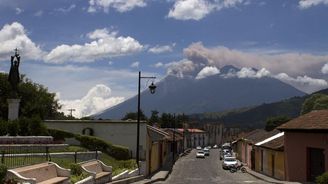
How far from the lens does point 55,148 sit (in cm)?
3294

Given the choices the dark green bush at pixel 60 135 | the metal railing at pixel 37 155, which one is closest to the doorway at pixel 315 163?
the metal railing at pixel 37 155

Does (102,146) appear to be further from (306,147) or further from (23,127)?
(306,147)

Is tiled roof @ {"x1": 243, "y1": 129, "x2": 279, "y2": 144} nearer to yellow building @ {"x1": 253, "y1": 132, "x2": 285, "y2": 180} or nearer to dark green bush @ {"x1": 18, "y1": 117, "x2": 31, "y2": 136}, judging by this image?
yellow building @ {"x1": 253, "y1": 132, "x2": 285, "y2": 180}

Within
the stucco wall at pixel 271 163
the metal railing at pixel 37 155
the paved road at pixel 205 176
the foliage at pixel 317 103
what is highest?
the foliage at pixel 317 103

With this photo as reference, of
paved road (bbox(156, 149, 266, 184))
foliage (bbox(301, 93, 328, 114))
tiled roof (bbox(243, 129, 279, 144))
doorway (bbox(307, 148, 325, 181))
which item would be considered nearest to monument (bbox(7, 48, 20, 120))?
paved road (bbox(156, 149, 266, 184))

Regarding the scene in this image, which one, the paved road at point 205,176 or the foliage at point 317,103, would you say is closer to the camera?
the paved road at point 205,176

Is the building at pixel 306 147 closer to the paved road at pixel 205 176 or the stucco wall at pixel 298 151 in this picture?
the stucco wall at pixel 298 151

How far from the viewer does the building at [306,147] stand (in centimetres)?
3051

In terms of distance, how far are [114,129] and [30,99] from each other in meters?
33.4

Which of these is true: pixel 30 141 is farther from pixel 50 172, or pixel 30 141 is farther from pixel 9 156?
pixel 50 172

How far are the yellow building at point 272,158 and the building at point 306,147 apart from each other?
9.79 ft

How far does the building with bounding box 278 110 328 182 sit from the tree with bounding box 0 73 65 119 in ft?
135

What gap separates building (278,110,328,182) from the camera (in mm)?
30506

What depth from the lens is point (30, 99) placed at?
76.7m
